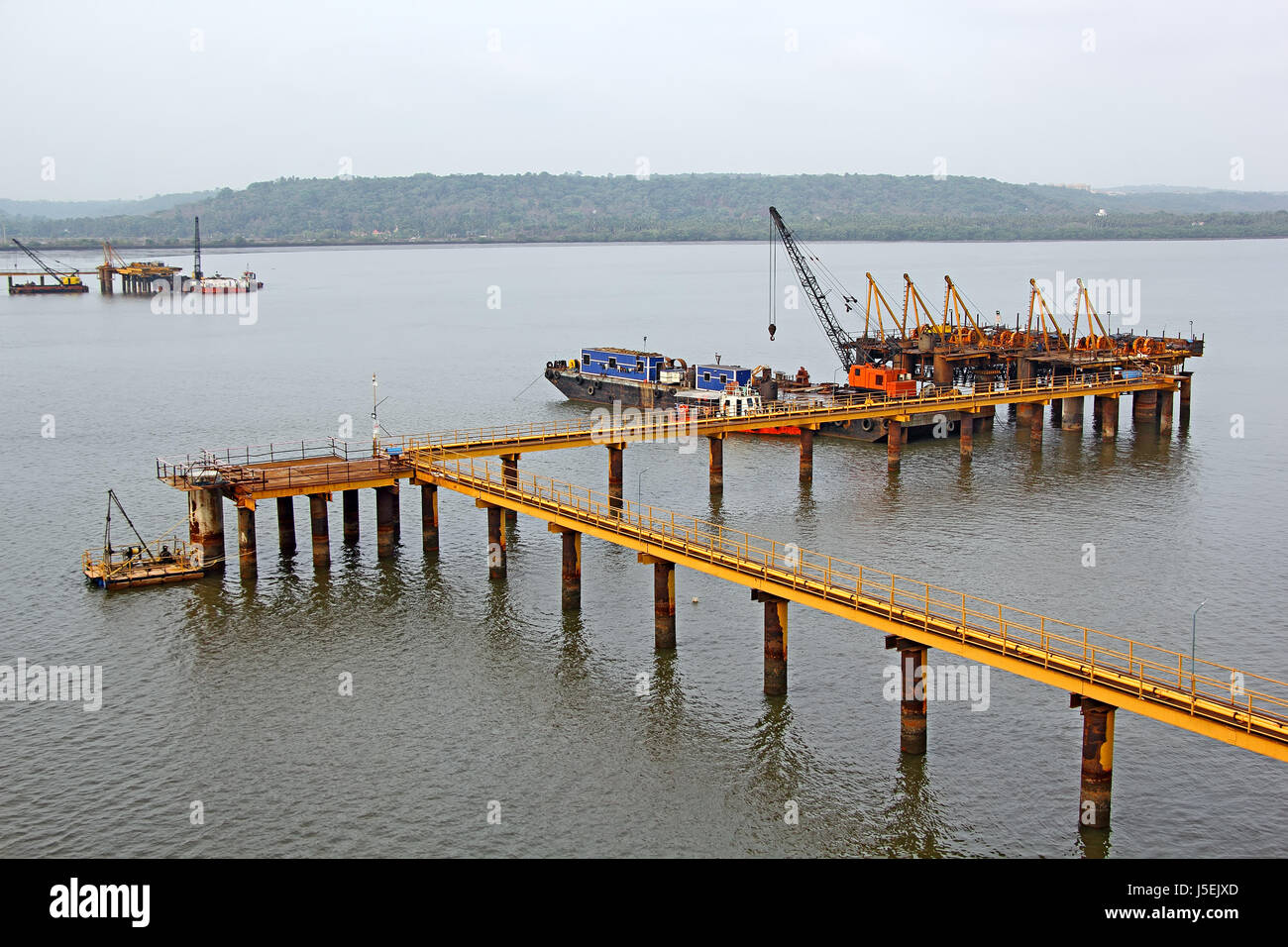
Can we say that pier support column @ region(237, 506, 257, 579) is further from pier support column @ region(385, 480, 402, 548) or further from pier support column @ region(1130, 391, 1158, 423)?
pier support column @ region(1130, 391, 1158, 423)

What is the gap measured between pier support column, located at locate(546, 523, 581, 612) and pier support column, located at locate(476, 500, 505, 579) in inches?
187

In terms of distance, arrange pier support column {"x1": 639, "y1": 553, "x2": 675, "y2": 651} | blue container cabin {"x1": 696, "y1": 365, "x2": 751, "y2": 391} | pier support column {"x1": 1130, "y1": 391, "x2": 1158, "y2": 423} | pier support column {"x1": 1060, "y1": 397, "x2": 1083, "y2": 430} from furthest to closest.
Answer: pier support column {"x1": 1130, "y1": 391, "x2": 1158, "y2": 423} → blue container cabin {"x1": 696, "y1": 365, "x2": 751, "y2": 391} → pier support column {"x1": 1060, "y1": 397, "x2": 1083, "y2": 430} → pier support column {"x1": 639, "y1": 553, "x2": 675, "y2": 651}

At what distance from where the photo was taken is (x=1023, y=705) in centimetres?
4241

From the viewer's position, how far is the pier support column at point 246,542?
186 ft

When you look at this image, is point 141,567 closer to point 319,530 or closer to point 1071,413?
point 319,530

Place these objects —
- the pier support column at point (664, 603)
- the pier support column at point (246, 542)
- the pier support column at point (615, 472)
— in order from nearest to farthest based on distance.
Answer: the pier support column at point (664, 603), the pier support column at point (246, 542), the pier support column at point (615, 472)

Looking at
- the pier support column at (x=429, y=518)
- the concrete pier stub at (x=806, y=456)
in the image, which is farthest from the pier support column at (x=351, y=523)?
the concrete pier stub at (x=806, y=456)

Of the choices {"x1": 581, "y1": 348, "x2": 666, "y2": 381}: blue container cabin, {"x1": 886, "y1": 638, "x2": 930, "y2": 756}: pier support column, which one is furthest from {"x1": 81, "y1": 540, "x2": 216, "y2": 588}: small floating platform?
{"x1": 581, "y1": 348, "x2": 666, "y2": 381}: blue container cabin

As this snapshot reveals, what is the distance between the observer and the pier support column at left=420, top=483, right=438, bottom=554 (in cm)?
5988

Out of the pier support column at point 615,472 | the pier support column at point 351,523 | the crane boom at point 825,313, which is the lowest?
the pier support column at point 351,523

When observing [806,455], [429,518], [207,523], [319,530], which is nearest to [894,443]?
[806,455]

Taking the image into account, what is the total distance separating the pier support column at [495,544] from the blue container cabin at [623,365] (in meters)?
47.2

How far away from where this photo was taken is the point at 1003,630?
3725 cm

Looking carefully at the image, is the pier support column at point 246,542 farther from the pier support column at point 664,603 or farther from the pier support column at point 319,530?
the pier support column at point 664,603
